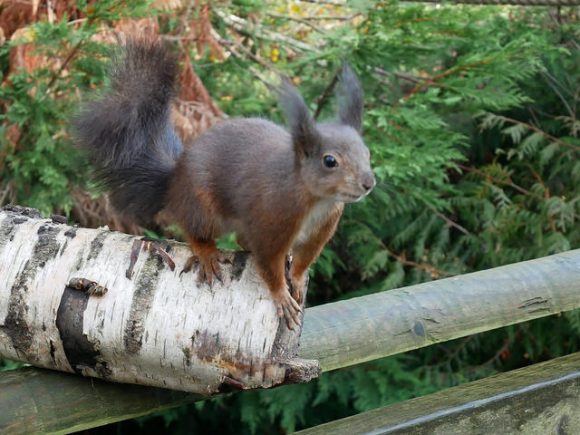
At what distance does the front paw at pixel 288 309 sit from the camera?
127cm

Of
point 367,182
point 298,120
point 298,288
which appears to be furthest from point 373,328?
point 298,120

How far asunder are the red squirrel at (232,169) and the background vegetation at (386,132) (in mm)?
430

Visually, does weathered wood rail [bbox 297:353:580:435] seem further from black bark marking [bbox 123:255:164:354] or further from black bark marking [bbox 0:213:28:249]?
black bark marking [bbox 0:213:28:249]

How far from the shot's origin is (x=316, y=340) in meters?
1.40

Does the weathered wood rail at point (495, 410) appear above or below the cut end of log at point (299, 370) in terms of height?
below

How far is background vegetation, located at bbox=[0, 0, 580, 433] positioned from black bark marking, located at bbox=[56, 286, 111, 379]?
813mm

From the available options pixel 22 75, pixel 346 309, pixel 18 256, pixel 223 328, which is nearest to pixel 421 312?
pixel 346 309

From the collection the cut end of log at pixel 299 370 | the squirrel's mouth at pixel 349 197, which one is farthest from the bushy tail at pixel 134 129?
the cut end of log at pixel 299 370

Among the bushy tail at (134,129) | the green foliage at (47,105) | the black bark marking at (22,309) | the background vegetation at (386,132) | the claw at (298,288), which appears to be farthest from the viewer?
the background vegetation at (386,132)

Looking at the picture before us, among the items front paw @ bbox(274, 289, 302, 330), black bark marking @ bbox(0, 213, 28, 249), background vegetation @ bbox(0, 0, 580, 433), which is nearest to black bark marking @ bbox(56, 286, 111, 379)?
black bark marking @ bbox(0, 213, 28, 249)

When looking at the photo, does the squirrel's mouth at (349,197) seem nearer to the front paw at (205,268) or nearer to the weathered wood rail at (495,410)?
the front paw at (205,268)

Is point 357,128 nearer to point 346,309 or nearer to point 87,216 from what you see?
point 346,309

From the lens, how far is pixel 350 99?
4.73ft

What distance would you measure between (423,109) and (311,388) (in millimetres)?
931
